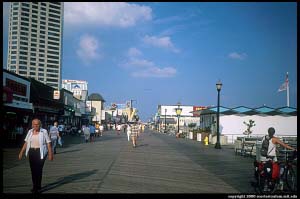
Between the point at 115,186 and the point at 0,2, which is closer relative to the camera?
the point at 0,2

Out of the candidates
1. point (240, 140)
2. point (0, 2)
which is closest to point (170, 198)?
point (0, 2)

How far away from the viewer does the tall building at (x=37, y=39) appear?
71.4 metres

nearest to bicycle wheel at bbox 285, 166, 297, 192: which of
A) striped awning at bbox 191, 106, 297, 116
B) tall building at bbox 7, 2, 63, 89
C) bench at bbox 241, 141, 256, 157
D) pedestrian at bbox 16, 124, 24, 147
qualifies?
bench at bbox 241, 141, 256, 157

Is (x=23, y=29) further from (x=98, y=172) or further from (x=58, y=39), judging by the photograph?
(x=98, y=172)

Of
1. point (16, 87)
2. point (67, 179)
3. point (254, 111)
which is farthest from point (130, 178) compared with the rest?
point (254, 111)

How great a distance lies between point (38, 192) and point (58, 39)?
251 feet

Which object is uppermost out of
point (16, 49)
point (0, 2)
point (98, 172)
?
point (16, 49)

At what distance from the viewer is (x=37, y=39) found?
7681 cm

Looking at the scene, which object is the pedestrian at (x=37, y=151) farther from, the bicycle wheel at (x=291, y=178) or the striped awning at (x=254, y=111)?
the striped awning at (x=254, y=111)

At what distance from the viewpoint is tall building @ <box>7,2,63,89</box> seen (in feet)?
234

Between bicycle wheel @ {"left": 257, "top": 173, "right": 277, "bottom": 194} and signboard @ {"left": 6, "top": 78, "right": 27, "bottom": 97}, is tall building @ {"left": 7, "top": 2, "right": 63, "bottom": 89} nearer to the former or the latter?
signboard @ {"left": 6, "top": 78, "right": 27, "bottom": 97}

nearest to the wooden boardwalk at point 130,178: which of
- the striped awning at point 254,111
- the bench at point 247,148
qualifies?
the bench at point 247,148

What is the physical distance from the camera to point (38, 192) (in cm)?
875

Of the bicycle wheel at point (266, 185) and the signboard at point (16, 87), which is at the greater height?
the signboard at point (16, 87)
